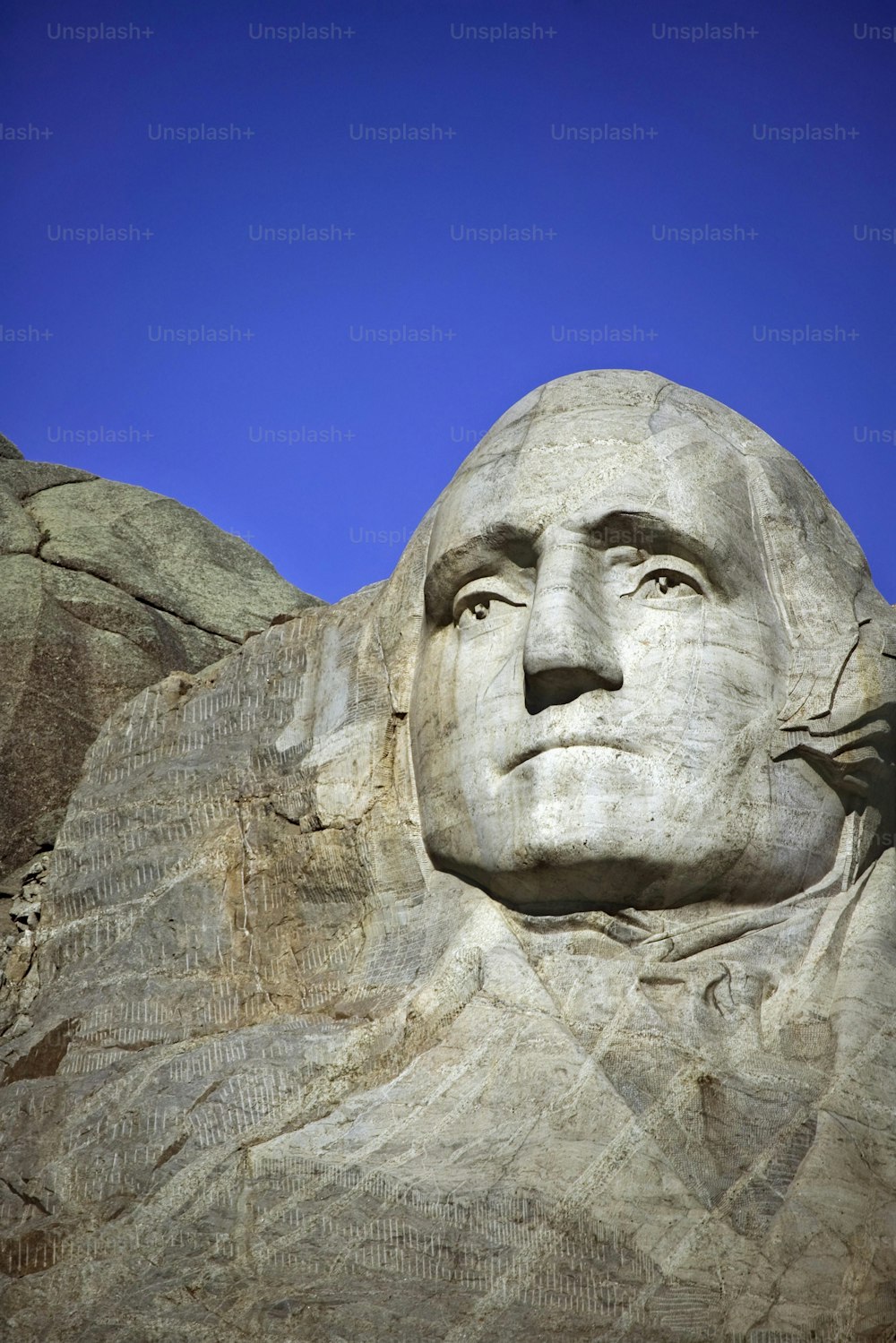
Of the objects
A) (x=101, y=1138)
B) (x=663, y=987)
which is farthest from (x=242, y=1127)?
(x=663, y=987)

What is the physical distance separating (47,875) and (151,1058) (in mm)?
1716

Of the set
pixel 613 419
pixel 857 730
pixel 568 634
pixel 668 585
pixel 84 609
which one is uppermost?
pixel 84 609

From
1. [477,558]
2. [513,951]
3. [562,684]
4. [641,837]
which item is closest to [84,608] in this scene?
[477,558]

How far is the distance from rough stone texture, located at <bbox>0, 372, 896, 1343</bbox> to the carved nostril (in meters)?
0.01

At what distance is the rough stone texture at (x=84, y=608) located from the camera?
895 centimetres

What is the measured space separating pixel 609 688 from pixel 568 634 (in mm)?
264

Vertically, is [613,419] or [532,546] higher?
[613,419]

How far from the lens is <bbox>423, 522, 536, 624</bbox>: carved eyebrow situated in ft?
23.2

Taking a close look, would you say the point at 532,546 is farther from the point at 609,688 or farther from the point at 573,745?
the point at 573,745

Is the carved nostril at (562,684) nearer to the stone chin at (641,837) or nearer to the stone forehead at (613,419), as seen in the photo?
the stone chin at (641,837)

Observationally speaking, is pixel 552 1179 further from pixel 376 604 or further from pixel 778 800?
pixel 376 604

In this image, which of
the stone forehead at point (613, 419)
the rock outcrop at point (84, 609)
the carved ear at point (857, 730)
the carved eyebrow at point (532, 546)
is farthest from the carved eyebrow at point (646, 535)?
the rock outcrop at point (84, 609)

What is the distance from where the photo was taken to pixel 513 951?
657 cm

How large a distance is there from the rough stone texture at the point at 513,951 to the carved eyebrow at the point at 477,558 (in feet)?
0.05
